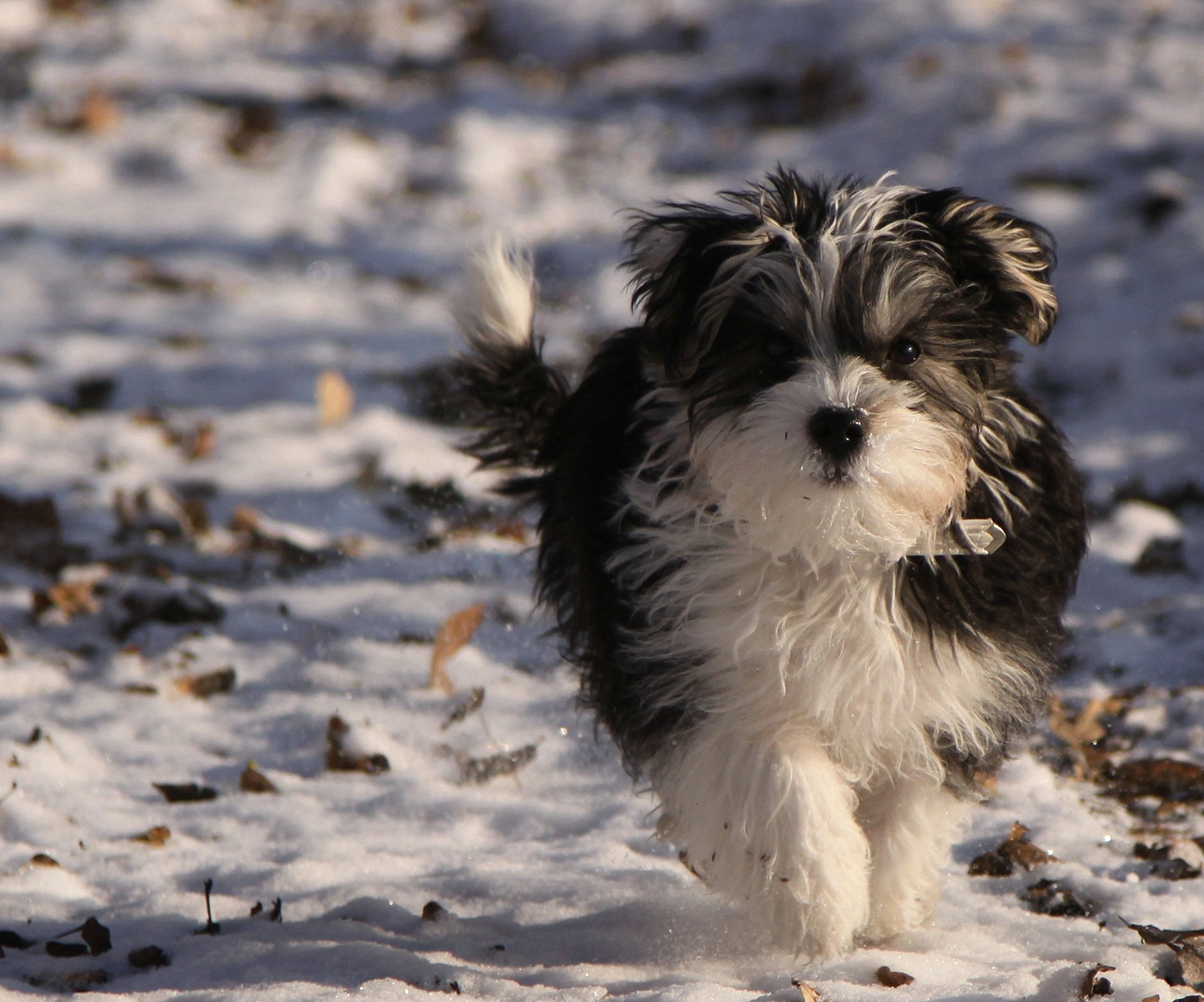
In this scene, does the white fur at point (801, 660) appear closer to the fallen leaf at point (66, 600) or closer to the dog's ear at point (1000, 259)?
the dog's ear at point (1000, 259)

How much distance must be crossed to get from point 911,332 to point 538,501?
134 cm

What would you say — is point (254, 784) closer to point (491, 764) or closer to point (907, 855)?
point (491, 764)

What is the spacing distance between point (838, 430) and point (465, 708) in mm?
1916

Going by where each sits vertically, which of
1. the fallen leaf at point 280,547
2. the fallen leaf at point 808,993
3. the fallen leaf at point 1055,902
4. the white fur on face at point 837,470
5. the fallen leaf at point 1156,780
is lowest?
the fallen leaf at point 1055,902

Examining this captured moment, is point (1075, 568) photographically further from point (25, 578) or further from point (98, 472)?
point (98, 472)

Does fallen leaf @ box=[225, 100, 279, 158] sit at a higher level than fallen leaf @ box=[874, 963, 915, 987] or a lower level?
higher

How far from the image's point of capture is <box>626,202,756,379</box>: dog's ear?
2861 mm

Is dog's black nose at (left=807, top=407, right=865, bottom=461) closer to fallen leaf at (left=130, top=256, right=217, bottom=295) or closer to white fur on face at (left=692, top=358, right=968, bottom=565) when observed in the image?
white fur on face at (left=692, top=358, right=968, bottom=565)

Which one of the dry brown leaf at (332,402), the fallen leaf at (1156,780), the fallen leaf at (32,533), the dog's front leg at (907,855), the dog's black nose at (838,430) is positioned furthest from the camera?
the dry brown leaf at (332,402)

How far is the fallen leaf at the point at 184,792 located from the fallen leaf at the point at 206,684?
53cm

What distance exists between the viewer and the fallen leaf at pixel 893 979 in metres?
2.73

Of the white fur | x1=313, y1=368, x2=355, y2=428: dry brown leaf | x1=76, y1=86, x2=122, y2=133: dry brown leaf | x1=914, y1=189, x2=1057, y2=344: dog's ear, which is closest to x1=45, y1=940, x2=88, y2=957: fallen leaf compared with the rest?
the white fur

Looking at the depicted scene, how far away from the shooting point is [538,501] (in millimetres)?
3789

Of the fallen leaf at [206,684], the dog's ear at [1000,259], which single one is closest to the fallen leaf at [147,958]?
the fallen leaf at [206,684]
